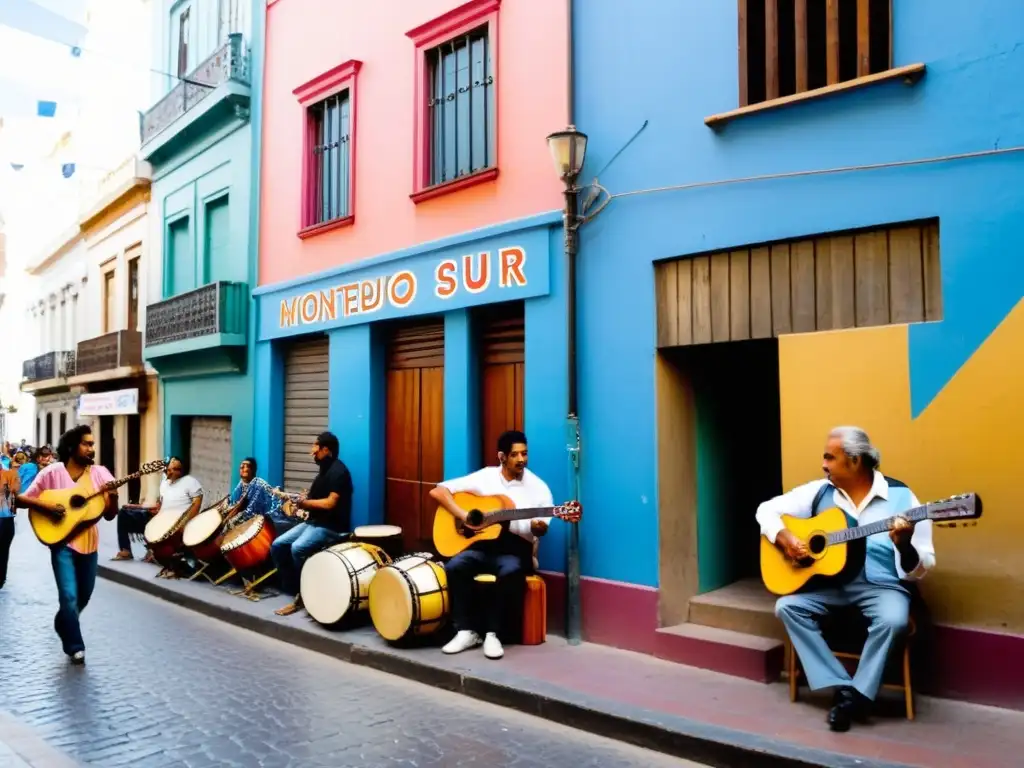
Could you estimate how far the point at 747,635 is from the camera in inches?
264

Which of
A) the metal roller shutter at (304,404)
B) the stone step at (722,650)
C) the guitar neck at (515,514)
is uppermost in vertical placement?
the metal roller shutter at (304,404)

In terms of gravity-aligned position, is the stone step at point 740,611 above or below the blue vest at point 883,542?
below

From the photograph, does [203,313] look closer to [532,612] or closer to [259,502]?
[259,502]

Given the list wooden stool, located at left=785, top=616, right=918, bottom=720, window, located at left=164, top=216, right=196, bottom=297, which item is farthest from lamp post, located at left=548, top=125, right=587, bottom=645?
window, located at left=164, top=216, right=196, bottom=297

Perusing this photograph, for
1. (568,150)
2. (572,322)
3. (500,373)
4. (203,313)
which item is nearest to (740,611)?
(572,322)

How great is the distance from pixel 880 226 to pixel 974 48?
1.19m

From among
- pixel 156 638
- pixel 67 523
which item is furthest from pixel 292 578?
pixel 67 523

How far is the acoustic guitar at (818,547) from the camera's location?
514cm

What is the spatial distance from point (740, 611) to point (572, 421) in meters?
2.01

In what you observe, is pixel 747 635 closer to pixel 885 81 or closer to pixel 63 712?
pixel 885 81

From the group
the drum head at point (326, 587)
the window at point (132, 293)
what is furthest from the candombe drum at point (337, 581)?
the window at point (132, 293)

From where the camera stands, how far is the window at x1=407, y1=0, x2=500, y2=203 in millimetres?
9102

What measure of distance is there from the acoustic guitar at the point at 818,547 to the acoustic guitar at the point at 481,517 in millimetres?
1820

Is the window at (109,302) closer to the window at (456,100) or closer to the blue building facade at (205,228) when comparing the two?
the blue building facade at (205,228)
